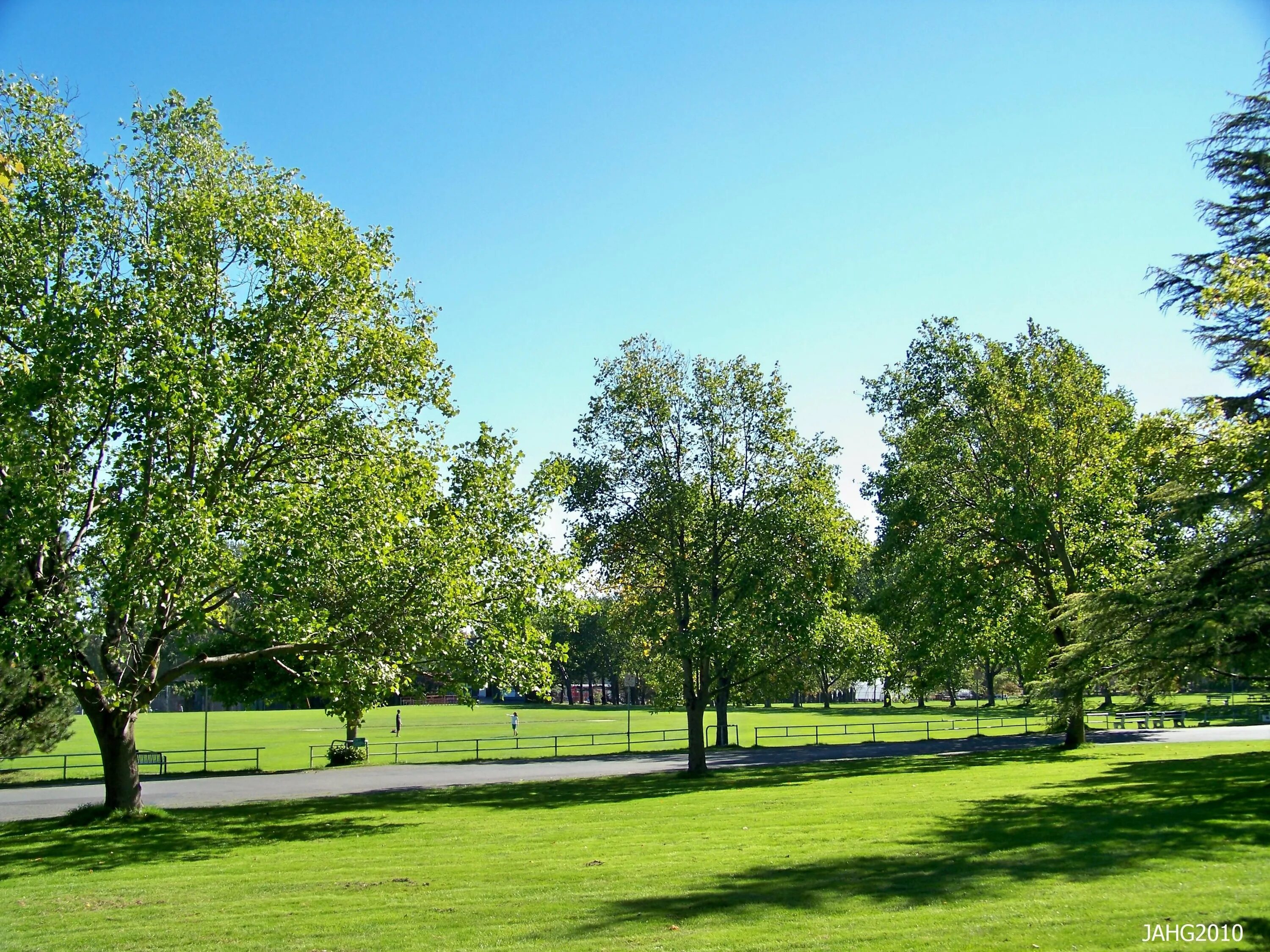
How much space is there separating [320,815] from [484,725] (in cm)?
4995

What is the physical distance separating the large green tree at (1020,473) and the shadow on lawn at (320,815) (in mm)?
6571

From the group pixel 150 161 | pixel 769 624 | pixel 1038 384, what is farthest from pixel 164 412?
pixel 1038 384

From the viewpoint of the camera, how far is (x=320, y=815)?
21.5m

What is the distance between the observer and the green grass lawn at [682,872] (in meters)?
9.39

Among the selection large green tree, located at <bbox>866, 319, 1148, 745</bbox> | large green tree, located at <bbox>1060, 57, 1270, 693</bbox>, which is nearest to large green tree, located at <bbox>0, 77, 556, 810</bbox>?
large green tree, located at <bbox>1060, 57, 1270, 693</bbox>

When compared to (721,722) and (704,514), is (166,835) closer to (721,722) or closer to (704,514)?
(704,514)

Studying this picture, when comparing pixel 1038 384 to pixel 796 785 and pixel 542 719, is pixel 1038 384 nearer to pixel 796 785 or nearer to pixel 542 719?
pixel 796 785

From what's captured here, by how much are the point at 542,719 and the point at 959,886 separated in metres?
66.7

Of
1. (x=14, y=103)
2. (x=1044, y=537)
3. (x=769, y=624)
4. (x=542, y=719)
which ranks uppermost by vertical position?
(x=14, y=103)

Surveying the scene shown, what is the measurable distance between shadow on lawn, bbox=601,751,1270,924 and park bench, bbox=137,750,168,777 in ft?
92.5

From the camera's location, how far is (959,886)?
10.8m

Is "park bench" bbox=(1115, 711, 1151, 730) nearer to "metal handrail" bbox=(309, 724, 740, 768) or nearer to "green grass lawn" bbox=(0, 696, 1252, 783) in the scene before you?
"green grass lawn" bbox=(0, 696, 1252, 783)

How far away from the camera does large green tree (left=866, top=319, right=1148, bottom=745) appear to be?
1224 inches

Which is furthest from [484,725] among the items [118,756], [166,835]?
[166,835]
